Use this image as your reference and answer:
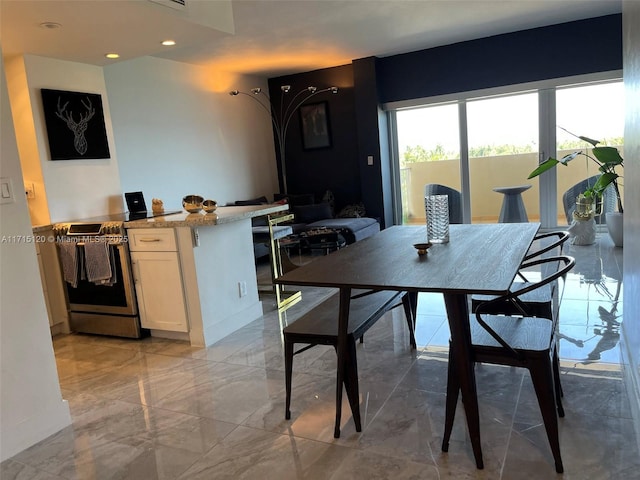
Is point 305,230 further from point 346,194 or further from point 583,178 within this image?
point 583,178

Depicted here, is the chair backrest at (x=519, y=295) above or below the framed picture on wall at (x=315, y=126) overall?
below

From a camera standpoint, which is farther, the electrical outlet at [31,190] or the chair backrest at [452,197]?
the chair backrest at [452,197]

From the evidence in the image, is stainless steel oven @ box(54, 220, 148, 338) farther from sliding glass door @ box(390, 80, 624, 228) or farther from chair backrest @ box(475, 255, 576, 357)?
sliding glass door @ box(390, 80, 624, 228)

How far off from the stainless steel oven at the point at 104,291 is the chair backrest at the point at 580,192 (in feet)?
15.9

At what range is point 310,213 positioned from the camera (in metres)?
6.29

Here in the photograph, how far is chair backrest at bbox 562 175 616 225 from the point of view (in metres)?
5.45

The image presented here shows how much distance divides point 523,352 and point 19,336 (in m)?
2.07

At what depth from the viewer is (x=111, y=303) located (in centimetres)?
343

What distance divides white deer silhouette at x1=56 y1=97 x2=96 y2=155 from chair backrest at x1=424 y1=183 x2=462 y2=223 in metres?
4.19

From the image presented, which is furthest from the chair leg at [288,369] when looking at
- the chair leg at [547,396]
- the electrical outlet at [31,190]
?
the electrical outlet at [31,190]

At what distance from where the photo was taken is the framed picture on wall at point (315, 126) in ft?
22.8

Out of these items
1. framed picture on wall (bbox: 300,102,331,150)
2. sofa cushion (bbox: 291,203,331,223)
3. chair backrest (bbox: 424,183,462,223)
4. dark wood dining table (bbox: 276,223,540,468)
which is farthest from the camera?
framed picture on wall (bbox: 300,102,331,150)

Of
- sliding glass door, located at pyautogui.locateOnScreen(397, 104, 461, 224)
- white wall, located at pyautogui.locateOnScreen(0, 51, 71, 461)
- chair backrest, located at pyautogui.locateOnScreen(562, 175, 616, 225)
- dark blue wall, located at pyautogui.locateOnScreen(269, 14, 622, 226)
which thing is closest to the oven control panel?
white wall, located at pyautogui.locateOnScreen(0, 51, 71, 461)

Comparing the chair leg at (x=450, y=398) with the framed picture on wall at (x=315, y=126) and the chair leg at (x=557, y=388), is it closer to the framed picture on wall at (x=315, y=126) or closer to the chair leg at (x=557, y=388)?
the chair leg at (x=557, y=388)
